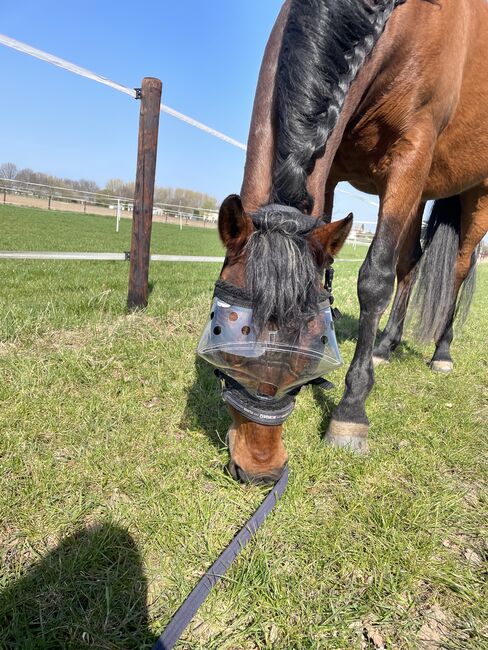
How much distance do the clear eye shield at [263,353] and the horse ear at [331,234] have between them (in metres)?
0.21

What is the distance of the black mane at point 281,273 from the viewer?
4.72 ft

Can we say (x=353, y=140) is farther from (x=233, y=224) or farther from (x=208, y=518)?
(x=208, y=518)

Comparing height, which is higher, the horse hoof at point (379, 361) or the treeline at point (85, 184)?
the treeline at point (85, 184)

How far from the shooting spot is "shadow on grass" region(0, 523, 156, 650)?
4.00 ft

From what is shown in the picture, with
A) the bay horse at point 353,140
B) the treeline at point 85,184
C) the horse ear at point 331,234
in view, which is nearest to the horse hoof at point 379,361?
the bay horse at point 353,140

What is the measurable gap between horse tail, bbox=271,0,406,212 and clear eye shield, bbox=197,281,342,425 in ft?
1.90

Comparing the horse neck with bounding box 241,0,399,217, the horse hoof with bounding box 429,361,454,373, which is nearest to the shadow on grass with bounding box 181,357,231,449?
the horse neck with bounding box 241,0,399,217

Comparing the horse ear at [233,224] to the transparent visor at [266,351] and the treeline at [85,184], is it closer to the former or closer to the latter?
the transparent visor at [266,351]

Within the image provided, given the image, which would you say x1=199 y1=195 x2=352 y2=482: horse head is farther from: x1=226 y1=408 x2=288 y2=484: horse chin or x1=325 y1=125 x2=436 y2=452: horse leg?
x1=325 y1=125 x2=436 y2=452: horse leg

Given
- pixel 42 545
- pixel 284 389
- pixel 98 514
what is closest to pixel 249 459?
pixel 284 389

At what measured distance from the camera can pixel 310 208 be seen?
186cm

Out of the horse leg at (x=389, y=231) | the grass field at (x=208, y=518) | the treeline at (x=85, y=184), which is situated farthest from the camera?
the treeline at (x=85, y=184)

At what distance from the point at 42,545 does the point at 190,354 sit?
2.07 m

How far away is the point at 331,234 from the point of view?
1.57 meters
